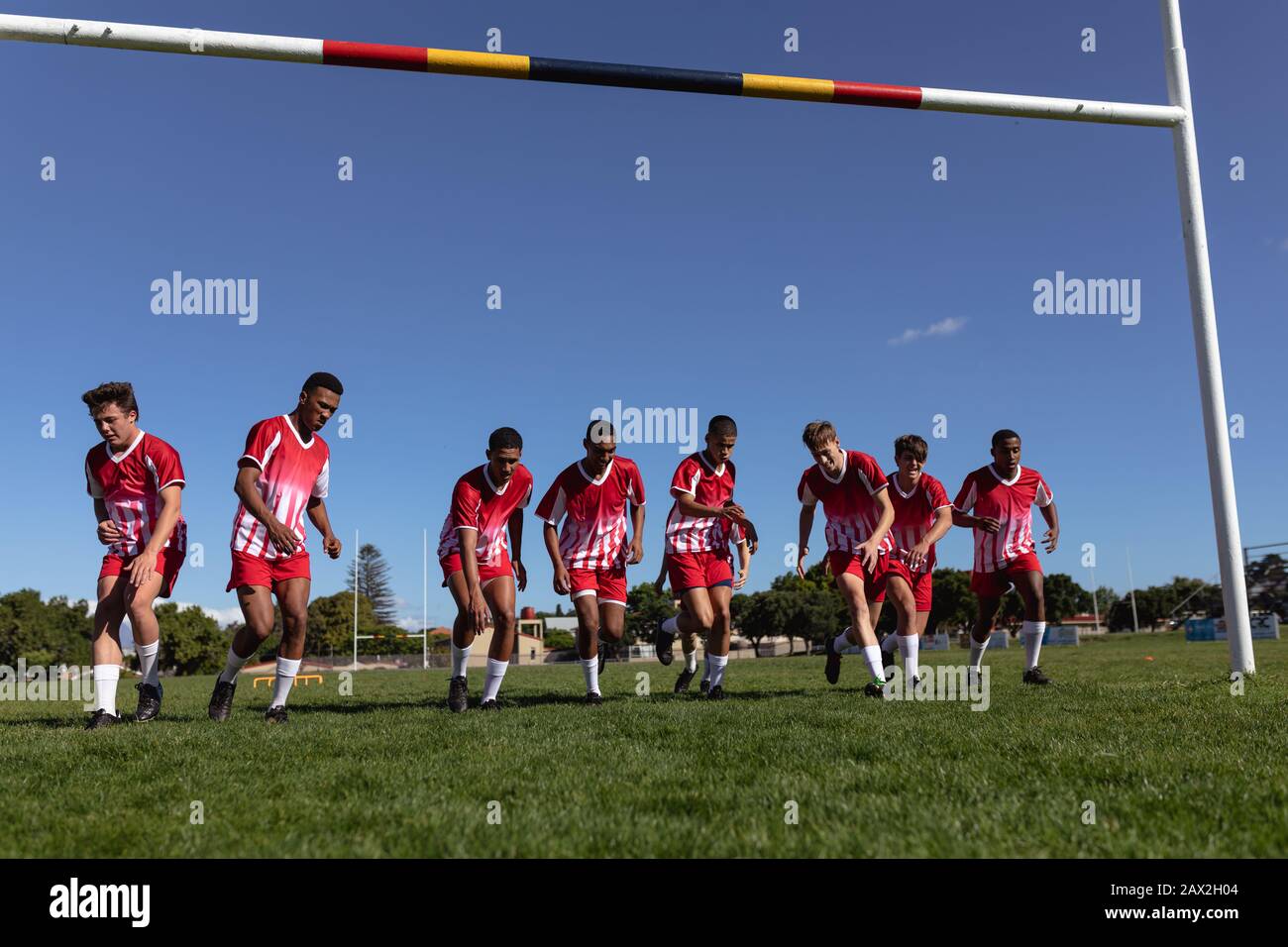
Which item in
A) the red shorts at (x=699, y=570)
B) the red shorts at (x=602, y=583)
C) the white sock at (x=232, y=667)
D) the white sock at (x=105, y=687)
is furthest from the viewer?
the red shorts at (x=699, y=570)

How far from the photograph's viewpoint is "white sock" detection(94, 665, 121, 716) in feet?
21.3

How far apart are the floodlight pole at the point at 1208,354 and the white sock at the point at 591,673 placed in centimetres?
626

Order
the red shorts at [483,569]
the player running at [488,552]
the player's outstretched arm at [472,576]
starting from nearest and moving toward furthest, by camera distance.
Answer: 1. the player's outstretched arm at [472,576]
2. the player running at [488,552]
3. the red shorts at [483,569]

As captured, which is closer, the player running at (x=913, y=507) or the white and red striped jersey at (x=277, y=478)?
the white and red striped jersey at (x=277, y=478)

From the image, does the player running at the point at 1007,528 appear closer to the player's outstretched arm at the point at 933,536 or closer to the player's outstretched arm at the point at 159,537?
the player's outstretched arm at the point at 933,536

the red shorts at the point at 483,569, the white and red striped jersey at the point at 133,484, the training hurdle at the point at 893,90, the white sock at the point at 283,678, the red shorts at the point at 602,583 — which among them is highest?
the training hurdle at the point at 893,90

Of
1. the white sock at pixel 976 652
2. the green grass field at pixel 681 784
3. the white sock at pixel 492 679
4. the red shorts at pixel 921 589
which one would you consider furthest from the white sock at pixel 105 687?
the white sock at pixel 976 652

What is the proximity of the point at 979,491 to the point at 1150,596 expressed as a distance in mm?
106762

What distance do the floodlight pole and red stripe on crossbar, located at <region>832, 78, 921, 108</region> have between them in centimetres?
337

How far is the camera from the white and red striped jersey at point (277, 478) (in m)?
6.70

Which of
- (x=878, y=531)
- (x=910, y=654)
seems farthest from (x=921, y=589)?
(x=878, y=531)

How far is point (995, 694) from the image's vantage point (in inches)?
294
